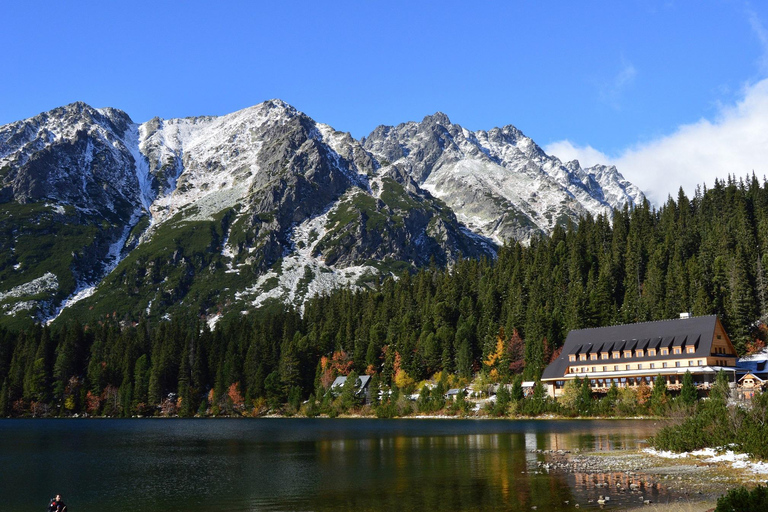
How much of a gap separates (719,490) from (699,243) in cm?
14510

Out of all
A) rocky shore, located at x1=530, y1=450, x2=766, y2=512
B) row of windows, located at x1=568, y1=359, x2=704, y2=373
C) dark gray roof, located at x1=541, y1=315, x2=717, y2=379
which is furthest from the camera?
dark gray roof, located at x1=541, y1=315, x2=717, y2=379

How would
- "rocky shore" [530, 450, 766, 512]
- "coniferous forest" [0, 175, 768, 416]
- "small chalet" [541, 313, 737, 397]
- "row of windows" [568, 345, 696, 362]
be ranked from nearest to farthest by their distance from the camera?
"rocky shore" [530, 450, 766, 512] < "small chalet" [541, 313, 737, 397] < "row of windows" [568, 345, 696, 362] < "coniferous forest" [0, 175, 768, 416]

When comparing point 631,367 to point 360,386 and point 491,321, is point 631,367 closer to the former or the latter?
point 491,321

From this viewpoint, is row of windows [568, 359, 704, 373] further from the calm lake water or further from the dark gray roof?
the calm lake water

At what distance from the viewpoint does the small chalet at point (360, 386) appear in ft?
514

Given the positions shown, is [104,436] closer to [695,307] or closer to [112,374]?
[112,374]

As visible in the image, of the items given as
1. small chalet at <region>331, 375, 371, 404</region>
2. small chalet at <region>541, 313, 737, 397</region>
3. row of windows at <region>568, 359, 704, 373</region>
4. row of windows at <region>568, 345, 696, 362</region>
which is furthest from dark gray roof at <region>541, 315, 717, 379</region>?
small chalet at <region>331, 375, 371, 404</region>

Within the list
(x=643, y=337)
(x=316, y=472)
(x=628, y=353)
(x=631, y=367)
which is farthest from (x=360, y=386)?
(x=316, y=472)

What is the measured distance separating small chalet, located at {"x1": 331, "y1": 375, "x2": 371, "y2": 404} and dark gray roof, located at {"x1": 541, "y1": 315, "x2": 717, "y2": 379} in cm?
4565

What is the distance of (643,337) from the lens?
406 feet

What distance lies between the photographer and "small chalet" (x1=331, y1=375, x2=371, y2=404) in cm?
15662

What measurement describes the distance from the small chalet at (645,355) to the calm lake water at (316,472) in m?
31.4

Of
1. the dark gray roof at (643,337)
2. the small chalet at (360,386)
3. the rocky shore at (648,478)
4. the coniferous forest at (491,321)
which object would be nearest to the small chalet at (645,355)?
the dark gray roof at (643,337)

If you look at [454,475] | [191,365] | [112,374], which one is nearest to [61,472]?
[454,475]
